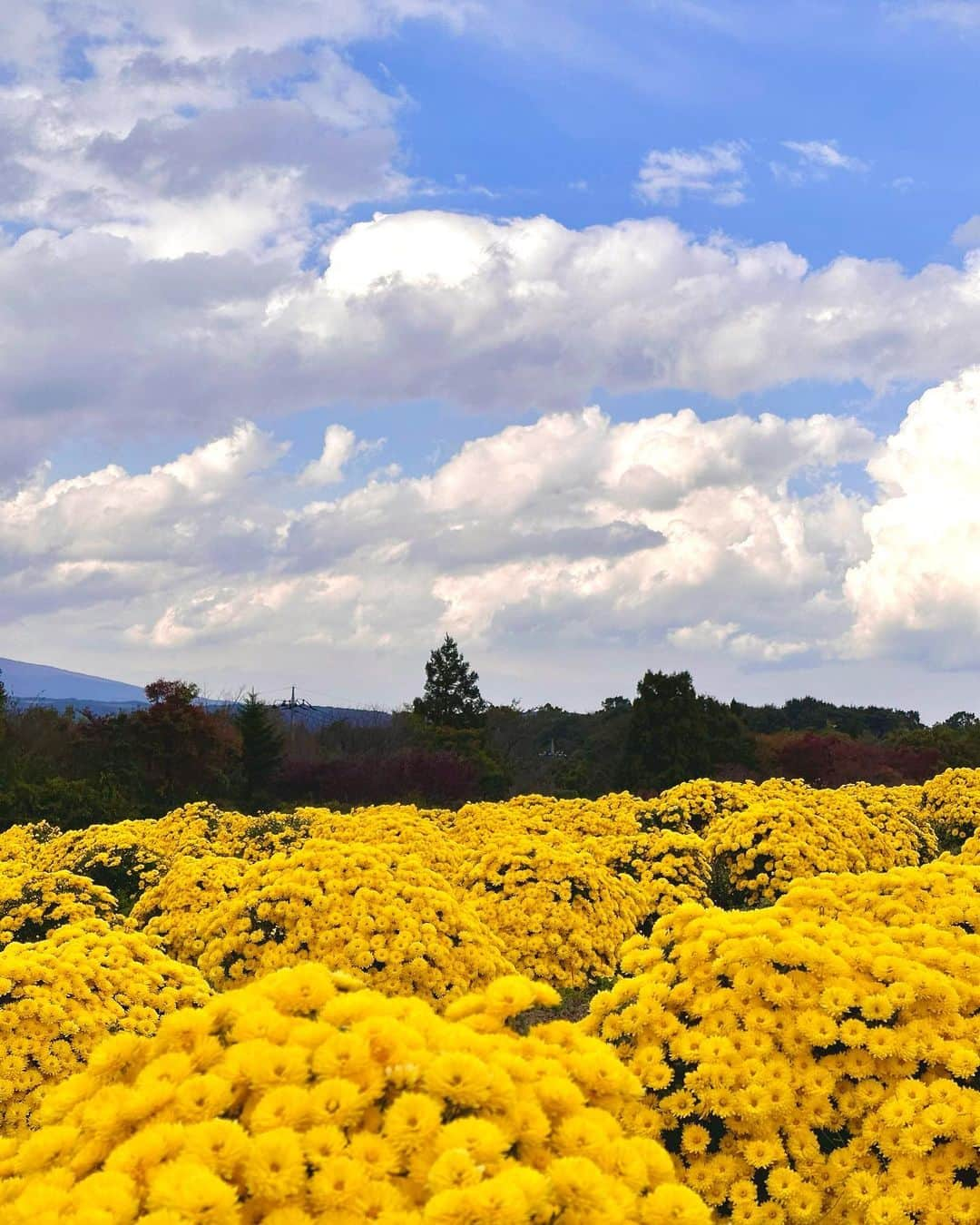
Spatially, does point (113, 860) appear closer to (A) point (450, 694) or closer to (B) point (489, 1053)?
(B) point (489, 1053)

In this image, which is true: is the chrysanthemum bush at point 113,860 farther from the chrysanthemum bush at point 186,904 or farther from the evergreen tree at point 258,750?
the evergreen tree at point 258,750

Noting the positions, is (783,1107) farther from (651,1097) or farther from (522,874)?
(522,874)

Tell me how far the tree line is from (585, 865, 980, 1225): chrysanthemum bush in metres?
19.5

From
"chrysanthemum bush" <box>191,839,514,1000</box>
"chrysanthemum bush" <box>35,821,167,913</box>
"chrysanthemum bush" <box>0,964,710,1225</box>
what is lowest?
"chrysanthemum bush" <box>35,821,167,913</box>

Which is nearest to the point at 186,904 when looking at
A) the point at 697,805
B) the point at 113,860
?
the point at 113,860

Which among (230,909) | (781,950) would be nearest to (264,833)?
(230,909)

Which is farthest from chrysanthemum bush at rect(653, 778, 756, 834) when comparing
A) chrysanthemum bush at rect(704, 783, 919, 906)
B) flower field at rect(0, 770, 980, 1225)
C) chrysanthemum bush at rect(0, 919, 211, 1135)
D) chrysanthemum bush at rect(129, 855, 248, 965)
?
chrysanthemum bush at rect(0, 919, 211, 1135)

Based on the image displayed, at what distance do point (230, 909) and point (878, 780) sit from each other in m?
23.6

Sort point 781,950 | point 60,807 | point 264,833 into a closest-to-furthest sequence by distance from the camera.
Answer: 1. point 781,950
2. point 264,833
3. point 60,807

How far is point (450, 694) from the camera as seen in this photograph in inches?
1731

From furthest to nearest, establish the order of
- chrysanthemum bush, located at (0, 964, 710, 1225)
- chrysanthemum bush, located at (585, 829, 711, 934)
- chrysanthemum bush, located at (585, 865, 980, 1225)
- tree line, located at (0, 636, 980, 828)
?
tree line, located at (0, 636, 980, 828)
chrysanthemum bush, located at (585, 829, 711, 934)
chrysanthemum bush, located at (585, 865, 980, 1225)
chrysanthemum bush, located at (0, 964, 710, 1225)

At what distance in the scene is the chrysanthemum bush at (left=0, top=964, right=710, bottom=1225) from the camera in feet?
9.16

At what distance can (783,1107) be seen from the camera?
475cm

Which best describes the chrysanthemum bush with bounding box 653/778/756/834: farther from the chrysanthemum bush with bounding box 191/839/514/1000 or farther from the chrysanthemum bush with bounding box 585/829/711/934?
the chrysanthemum bush with bounding box 191/839/514/1000
